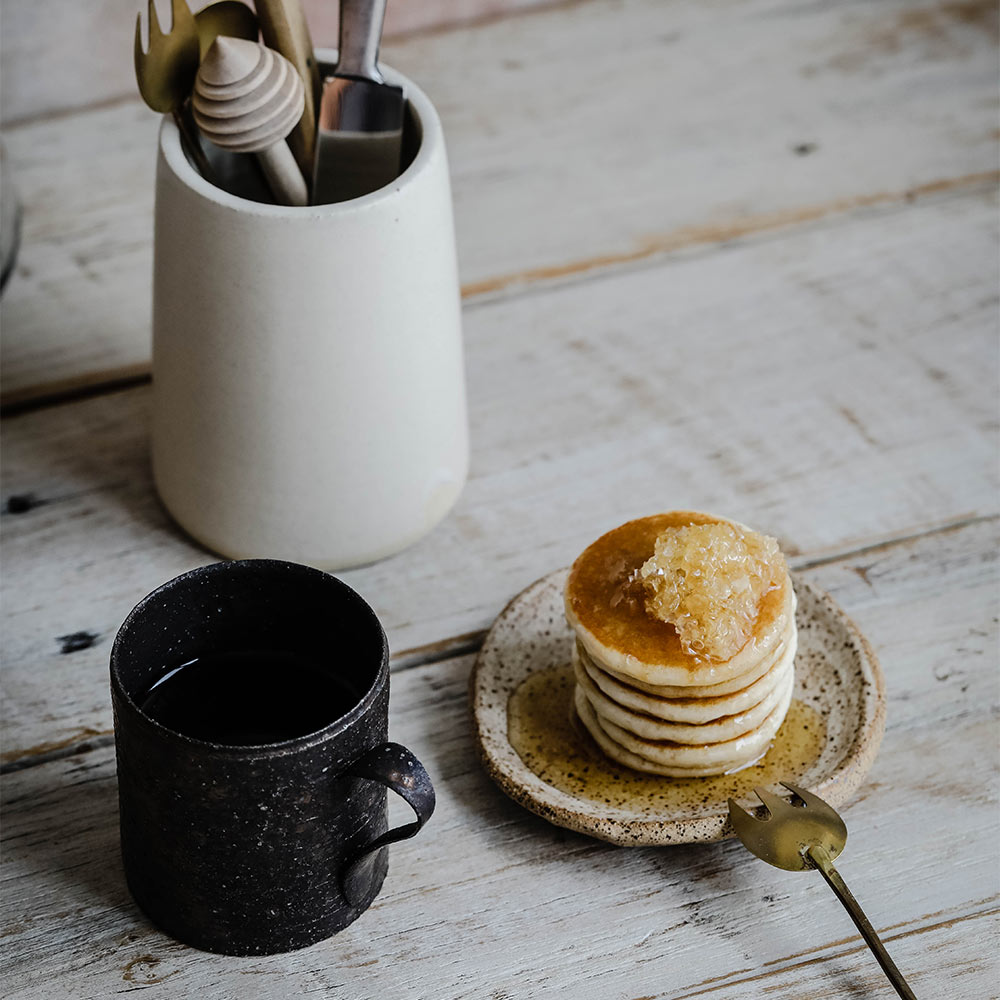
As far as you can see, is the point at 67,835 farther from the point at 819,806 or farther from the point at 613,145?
the point at 613,145

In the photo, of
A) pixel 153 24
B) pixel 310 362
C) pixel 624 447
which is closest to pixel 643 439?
pixel 624 447

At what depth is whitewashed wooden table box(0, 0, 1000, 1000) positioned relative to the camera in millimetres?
533

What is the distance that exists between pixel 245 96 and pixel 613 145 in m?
0.47

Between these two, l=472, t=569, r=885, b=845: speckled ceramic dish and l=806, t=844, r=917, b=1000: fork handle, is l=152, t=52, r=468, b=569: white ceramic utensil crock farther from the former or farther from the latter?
l=806, t=844, r=917, b=1000: fork handle

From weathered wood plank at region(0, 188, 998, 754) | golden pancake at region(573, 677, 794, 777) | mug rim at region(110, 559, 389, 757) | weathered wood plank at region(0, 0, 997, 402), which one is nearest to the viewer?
mug rim at region(110, 559, 389, 757)

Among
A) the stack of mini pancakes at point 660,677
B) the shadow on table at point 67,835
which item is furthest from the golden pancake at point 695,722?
the shadow on table at point 67,835

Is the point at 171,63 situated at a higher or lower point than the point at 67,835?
higher

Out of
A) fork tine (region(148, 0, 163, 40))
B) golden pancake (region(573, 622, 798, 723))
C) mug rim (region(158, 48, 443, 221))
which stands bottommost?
golden pancake (region(573, 622, 798, 723))

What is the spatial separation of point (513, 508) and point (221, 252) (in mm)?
223

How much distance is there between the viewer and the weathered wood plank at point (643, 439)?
68cm

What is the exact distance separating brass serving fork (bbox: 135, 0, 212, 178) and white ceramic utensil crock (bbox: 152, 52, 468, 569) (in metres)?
0.01

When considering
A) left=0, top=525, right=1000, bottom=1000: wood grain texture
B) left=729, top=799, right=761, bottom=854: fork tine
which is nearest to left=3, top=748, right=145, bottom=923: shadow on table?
left=0, top=525, right=1000, bottom=1000: wood grain texture

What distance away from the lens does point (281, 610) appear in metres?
0.54

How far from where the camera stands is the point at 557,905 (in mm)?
543
